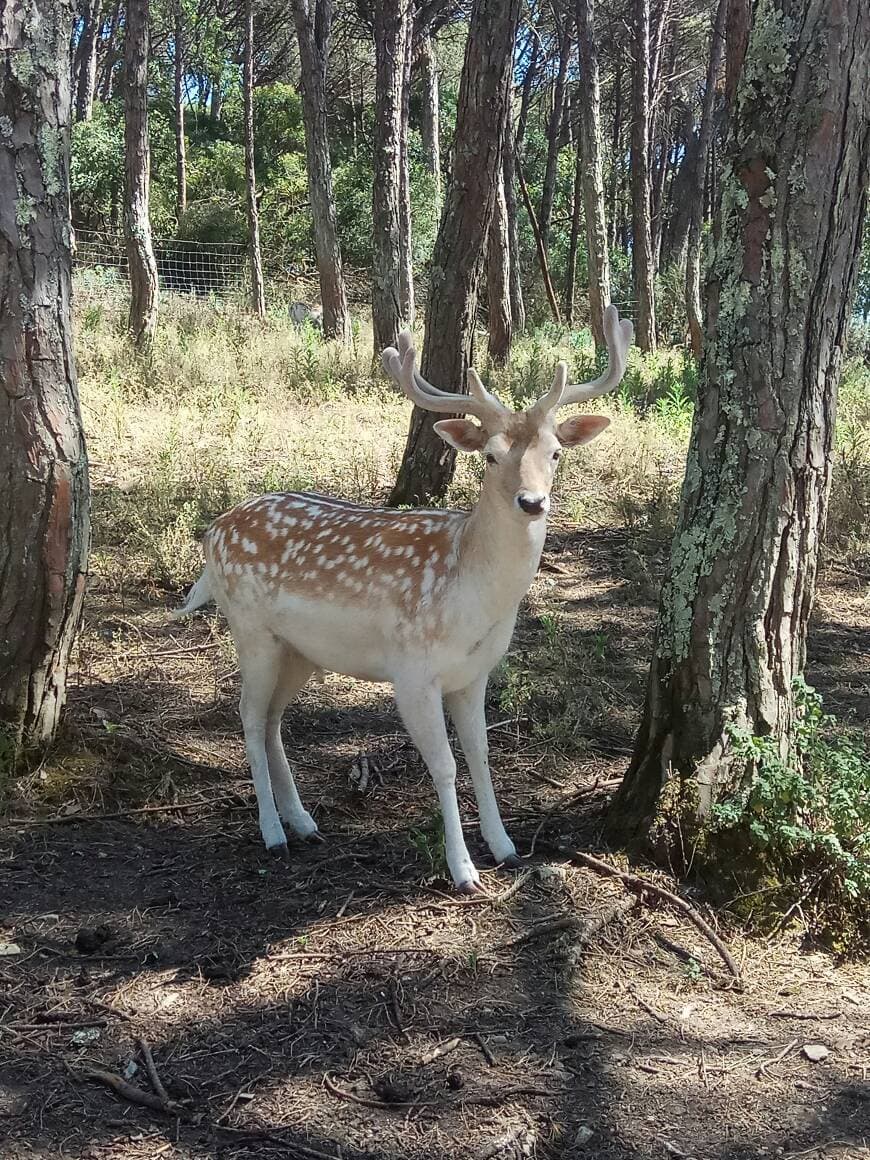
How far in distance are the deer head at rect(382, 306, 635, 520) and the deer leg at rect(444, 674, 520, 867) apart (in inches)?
34.2

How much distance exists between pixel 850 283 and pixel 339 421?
708 centimetres

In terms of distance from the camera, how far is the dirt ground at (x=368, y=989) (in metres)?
2.74

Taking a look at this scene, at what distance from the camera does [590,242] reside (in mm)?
17109

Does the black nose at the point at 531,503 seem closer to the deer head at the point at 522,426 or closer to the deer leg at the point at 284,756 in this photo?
the deer head at the point at 522,426

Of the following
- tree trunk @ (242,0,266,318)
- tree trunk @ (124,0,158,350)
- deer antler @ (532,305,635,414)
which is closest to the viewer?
deer antler @ (532,305,635,414)

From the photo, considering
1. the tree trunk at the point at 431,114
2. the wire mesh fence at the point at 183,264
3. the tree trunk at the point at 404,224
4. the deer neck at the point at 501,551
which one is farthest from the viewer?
the tree trunk at the point at 431,114

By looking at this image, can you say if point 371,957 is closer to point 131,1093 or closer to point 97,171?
point 131,1093

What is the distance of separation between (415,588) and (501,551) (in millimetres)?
413

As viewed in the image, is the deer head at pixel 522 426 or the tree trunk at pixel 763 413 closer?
the tree trunk at pixel 763 413

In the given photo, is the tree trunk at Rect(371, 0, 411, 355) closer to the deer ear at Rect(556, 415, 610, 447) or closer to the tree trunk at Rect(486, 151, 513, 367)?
the tree trunk at Rect(486, 151, 513, 367)

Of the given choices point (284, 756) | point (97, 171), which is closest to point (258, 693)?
point (284, 756)

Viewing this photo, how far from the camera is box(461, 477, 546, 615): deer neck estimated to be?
363 cm

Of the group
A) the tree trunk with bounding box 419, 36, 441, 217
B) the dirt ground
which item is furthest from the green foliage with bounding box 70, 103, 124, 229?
the dirt ground

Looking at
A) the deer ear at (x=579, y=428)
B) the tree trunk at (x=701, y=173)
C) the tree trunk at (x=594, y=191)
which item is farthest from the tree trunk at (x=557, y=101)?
the deer ear at (x=579, y=428)
